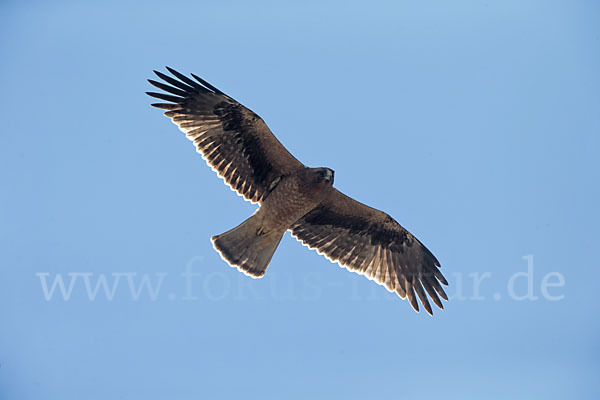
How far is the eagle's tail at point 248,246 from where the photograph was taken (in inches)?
419

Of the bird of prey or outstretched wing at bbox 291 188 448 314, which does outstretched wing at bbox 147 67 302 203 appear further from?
outstretched wing at bbox 291 188 448 314

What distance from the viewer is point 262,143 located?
10.3 metres

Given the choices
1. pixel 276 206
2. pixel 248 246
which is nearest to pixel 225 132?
pixel 276 206

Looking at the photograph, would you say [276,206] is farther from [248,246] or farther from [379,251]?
[379,251]

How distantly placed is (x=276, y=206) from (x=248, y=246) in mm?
810

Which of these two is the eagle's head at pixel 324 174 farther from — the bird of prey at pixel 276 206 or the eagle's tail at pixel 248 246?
the eagle's tail at pixel 248 246

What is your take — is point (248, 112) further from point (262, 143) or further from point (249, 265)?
point (249, 265)

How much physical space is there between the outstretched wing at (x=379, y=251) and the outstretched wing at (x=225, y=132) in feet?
3.70

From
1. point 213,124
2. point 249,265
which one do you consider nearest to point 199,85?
point 213,124

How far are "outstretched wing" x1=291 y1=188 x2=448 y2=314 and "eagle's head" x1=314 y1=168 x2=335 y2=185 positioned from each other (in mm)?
1067

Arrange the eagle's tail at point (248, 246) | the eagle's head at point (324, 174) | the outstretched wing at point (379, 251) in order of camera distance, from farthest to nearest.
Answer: the outstretched wing at point (379, 251), the eagle's tail at point (248, 246), the eagle's head at point (324, 174)

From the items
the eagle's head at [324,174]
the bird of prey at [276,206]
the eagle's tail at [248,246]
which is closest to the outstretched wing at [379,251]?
the bird of prey at [276,206]

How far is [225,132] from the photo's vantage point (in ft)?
34.1

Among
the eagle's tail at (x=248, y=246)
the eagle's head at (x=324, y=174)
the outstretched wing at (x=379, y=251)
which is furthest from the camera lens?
the outstretched wing at (x=379, y=251)
